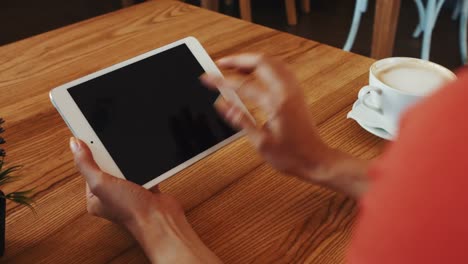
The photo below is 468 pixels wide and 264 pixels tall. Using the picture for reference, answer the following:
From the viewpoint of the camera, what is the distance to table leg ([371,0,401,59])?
1.69m

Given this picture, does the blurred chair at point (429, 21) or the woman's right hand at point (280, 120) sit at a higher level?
the woman's right hand at point (280, 120)

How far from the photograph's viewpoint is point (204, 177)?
0.61 metres

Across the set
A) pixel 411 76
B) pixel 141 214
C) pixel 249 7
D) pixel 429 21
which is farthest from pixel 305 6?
pixel 141 214

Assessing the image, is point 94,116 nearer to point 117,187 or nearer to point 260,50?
point 117,187

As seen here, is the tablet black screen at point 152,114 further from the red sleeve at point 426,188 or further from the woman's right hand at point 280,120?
the red sleeve at point 426,188

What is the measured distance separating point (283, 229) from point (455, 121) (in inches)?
14.2

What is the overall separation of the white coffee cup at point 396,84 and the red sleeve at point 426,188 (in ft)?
1.43

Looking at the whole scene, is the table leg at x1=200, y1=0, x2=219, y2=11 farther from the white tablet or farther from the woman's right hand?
the woman's right hand

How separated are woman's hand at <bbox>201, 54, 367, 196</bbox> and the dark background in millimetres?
1883

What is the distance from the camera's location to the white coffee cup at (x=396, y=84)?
63 cm

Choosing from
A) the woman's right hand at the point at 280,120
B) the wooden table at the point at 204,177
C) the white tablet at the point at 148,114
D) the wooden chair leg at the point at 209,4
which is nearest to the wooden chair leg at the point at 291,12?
the wooden chair leg at the point at 209,4

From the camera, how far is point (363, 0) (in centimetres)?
202

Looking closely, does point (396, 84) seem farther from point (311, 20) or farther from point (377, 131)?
point (311, 20)

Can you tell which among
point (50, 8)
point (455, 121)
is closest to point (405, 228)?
point (455, 121)
